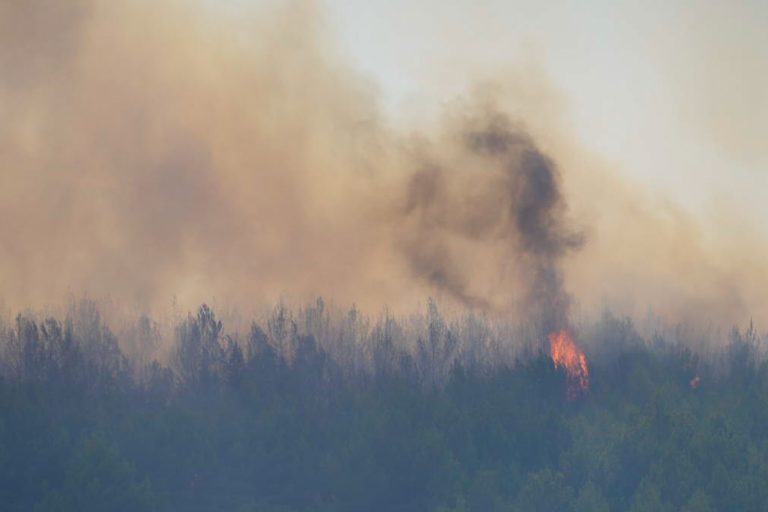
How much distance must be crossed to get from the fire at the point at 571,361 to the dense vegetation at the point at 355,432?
1.34 meters

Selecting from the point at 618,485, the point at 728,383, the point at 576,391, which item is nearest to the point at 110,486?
the point at 618,485

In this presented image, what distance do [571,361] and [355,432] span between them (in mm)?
44224

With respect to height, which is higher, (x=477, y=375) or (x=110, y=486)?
(x=477, y=375)

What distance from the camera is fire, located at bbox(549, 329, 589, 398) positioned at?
131250 mm

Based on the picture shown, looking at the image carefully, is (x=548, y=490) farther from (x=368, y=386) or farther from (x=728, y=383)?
(x=728, y=383)

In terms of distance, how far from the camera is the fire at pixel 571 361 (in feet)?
431

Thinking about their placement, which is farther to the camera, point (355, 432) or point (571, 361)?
point (571, 361)

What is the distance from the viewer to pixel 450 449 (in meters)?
101

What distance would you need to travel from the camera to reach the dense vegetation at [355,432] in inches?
3366

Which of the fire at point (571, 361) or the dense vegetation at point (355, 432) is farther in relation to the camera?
the fire at point (571, 361)

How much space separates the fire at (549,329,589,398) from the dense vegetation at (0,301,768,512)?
1339mm

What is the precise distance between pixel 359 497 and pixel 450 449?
432 inches

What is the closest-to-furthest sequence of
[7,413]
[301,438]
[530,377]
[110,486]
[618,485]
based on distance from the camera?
[110,486] → [618,485] → [7,413] → [301,438] → [530,377]

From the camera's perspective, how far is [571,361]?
140875 millimetres
